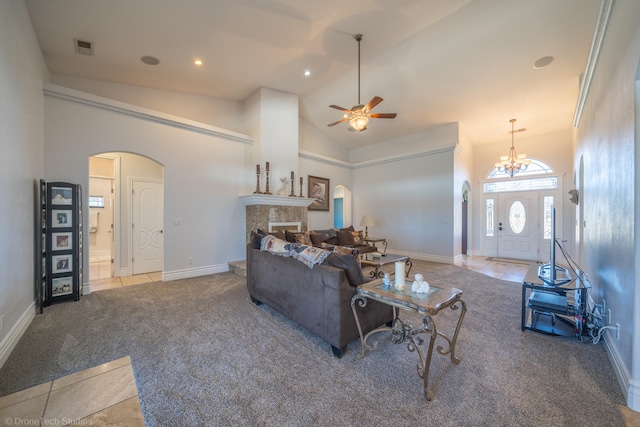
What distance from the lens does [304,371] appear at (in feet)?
6.52

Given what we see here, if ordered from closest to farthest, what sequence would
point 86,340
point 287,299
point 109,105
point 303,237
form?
point 86,340, point 287,299, point 109,105, point 303,237

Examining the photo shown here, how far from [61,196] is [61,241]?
609 millimetres

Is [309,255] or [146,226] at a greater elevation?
[146,226]

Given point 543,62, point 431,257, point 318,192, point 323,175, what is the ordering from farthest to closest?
point 323,175 → point 318,192 → point 431,257 → point 543,62

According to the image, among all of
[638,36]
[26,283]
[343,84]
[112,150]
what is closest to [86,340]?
[26,283]

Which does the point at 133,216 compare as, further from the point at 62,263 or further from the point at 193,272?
the point at 62,263

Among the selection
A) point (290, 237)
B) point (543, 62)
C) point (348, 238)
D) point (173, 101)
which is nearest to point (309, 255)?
point (290, 237)

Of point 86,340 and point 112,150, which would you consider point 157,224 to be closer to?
point 112,150

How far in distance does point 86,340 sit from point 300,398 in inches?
90.5

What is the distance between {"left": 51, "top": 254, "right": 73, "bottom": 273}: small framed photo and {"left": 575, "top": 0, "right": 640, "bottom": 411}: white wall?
578 cm

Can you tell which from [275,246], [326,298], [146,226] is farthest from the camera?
[146,226]

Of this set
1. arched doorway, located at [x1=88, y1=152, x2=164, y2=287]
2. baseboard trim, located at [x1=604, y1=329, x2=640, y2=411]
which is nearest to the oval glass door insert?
baseboard trim, located at [x1=604, y1=329, x2=640, y2=411]

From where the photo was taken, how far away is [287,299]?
271 centimetres

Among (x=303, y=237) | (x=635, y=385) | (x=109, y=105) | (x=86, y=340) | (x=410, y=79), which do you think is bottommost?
(x=86, y=340)
